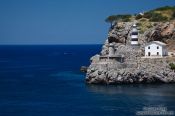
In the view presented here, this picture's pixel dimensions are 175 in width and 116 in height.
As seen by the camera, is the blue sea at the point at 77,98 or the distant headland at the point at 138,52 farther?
the distant headland at the point at 138,52

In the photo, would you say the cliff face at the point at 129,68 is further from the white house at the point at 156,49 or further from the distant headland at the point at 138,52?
the white house at the point at 156,49

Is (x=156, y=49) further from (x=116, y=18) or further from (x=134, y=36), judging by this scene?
(x=116, y=18)

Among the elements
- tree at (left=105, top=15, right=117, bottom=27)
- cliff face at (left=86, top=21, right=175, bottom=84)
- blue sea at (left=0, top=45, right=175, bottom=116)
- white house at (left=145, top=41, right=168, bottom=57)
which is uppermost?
tree at (left=105, top=15, right=117, bottom=27)

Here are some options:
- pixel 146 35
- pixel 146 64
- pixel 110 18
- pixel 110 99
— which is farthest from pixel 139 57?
pixel 110 18

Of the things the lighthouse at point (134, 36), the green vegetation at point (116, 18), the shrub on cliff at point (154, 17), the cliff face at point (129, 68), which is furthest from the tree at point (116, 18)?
the cliff face at point (129, 68)

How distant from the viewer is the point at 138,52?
8012cm

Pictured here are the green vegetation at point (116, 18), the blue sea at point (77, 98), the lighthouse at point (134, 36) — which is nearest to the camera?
the blue sea at point (77, 98)

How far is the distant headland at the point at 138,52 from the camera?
72000 millimetres

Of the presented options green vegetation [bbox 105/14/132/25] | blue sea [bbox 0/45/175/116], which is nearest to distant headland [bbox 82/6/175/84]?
green vegetation [bbox 105/14/132/25]

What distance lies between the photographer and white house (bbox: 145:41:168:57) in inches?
3118

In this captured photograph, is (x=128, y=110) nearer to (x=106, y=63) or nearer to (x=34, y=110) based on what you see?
(x=34, y=110)

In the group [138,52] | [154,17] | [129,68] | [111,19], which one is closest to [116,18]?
[111,19]

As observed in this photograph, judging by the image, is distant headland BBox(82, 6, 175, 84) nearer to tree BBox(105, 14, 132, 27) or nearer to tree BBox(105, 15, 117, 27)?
tree BBox(105, 14, 132, 27)

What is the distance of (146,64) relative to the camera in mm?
74562
